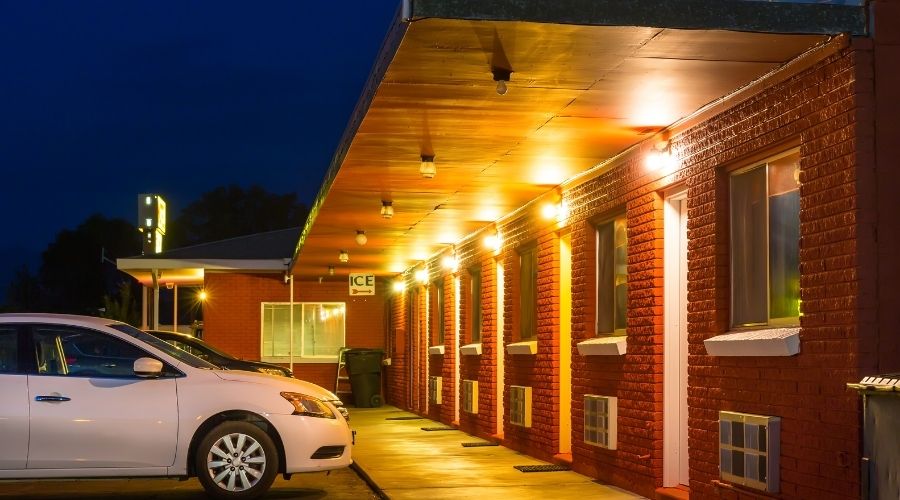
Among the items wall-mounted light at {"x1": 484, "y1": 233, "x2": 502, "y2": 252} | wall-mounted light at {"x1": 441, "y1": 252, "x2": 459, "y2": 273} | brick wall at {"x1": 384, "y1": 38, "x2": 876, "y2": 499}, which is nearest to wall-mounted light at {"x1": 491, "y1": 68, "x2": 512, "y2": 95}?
brick wall at {"x1": 384, "y1": 38, "x2": 876, "y2": 499}

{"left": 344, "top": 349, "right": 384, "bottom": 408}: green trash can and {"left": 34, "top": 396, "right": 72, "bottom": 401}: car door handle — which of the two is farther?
{"left": 344, "top": 349, "right": 384, "bottom": 408}: green trash can

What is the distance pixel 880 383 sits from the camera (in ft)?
22.7

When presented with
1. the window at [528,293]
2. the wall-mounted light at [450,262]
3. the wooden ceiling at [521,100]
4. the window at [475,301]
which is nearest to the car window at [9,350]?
the wooden ceiling at [521,100]

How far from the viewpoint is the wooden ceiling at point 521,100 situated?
26.1 ft

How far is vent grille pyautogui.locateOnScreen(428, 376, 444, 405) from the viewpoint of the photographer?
894 inches

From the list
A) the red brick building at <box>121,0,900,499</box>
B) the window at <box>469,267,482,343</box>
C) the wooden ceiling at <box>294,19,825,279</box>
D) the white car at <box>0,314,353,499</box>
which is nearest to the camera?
the red brick building at <box>121,0,900,499</box>

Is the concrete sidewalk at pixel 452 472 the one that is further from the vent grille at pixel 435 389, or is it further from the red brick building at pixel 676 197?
the vent grille at pixel 435 389

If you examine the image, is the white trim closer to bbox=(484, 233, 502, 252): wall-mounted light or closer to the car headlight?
bbox=(484, 233, 502, 252): wall-mounted light

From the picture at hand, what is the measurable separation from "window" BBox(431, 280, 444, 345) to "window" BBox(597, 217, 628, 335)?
34.0 feet

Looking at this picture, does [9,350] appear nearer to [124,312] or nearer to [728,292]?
[728,292]

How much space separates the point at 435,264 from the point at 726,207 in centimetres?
1448

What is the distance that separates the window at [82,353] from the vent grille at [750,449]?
501 cm

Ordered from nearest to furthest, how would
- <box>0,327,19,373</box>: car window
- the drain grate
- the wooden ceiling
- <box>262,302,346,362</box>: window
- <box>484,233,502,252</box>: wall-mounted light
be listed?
the wooden ceiling < <box>0,327,19,373</box>: car window < the drain grate < <box>484,233,502,252</box>: wall-mounted light < <box>262,302,346,362</box>: window

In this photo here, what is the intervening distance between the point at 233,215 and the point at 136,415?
225 ft
